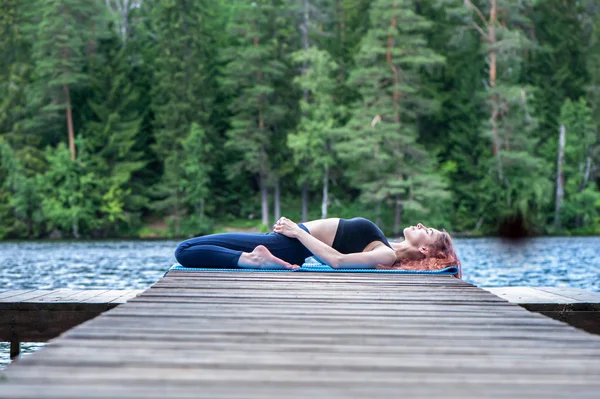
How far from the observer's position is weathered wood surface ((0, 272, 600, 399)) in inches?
90.4

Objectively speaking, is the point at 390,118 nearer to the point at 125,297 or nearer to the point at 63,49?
the point at 63,49

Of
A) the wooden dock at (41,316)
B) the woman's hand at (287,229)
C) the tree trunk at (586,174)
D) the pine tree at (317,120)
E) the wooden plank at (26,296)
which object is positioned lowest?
the wooden dock at (41,316)

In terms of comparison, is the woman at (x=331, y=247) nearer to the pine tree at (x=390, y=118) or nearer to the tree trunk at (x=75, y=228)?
the pine tree at (x=390, y=118)

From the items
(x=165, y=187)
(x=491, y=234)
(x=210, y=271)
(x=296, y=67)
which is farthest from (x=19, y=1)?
(x=210, y=271)

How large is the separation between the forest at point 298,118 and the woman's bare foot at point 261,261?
26518 millimetres

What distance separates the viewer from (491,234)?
3466 centimetres

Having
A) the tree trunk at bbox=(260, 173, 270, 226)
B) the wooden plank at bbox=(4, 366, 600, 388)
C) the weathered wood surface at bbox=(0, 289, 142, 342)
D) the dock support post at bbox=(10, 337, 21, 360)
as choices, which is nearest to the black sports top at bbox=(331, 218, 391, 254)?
the weathered wood surface at bbox=(0, 289, 142, 342)

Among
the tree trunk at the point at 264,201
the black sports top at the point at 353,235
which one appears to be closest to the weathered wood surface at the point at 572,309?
the black sports top at the point at 353,235

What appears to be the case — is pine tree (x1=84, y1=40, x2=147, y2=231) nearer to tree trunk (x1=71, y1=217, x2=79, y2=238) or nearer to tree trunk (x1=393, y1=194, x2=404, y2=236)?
tree trunk (x1=71, y1=217, x2=79, y2=238)

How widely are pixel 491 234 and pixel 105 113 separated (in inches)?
730

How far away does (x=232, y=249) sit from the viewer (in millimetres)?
6488

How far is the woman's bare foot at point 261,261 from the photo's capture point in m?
6.23

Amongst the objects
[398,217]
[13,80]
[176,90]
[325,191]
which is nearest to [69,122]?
[13,80]

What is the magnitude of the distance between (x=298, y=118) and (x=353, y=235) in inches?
1222
